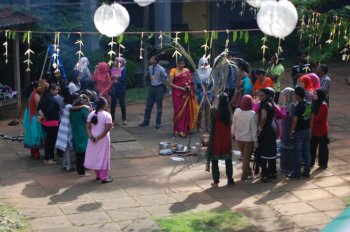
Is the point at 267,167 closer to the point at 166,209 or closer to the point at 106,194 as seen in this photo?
the point at 166,209

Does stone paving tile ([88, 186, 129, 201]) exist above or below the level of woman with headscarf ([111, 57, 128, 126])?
below

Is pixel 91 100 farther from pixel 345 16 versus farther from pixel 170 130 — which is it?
pixel 345 16

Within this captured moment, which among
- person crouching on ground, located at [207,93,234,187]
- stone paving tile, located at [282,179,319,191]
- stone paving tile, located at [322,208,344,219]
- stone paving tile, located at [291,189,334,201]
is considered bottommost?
stone paving tile, located at [322,208,344,219]

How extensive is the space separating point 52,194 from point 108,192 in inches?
31.3

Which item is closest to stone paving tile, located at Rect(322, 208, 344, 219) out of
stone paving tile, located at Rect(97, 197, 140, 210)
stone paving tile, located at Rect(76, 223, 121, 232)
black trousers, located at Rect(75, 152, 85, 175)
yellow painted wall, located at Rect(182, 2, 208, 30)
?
stone paving tile, located at Rect(97, 197, 140, 210)

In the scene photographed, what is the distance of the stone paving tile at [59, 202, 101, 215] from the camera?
9391 mm

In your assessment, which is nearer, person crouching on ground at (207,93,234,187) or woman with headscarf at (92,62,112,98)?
person crouching on ground at (207,93,234,187)

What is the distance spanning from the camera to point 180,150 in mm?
12234

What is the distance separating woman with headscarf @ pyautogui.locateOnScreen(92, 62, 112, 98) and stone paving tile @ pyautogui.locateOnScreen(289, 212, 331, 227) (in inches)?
221

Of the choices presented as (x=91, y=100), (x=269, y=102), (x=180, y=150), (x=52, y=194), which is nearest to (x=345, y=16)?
(x=269, y=102)

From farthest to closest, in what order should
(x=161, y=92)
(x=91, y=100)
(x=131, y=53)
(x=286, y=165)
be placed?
(x=131, y=53) < (x=161, y=92) < (x=91, y=100) < (x=286, y=165)

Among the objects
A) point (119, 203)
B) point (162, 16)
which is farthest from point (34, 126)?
point (162, 16)

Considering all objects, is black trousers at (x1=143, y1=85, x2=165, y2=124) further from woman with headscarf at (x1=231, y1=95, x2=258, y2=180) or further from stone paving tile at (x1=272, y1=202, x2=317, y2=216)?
stone paving tile at (x1=272, y1=202, x2=317, y2=216)

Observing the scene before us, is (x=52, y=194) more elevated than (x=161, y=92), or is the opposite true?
(x=161, y=92)
